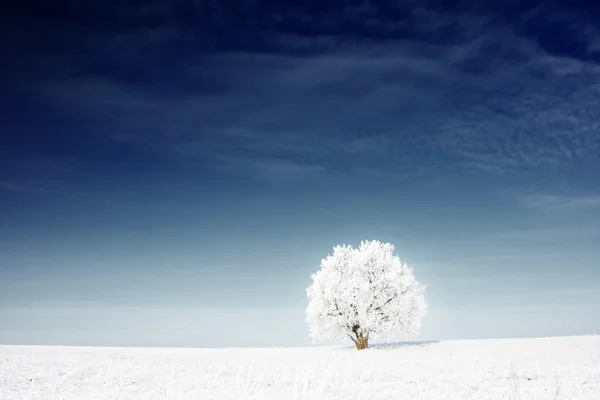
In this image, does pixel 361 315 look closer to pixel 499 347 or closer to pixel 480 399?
pixel 499 347

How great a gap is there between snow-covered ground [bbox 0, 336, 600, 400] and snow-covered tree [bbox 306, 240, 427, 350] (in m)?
9.84

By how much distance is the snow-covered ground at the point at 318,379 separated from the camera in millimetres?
25500

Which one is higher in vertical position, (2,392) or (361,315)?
(361,315)

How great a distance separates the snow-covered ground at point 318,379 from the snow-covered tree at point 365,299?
9838 millimetres

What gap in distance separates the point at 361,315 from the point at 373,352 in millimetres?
4222

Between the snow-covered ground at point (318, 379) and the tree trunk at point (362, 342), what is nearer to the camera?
the snow-covered ground at point (318, 379)

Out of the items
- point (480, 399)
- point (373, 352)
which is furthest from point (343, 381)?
point (373, 352)

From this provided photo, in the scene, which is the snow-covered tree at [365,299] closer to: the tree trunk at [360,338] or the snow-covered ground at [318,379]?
the tree trunk at [360,338]

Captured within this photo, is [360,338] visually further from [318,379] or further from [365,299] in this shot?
[318,379]

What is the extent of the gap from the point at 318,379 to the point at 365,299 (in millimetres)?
25751

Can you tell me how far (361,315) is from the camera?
54.3 metres

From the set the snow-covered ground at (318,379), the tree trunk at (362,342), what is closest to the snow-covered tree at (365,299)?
the tree trunk at (362,342)

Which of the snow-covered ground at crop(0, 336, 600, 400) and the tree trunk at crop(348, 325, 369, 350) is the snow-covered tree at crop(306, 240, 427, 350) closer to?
the tree trunk at crop(348, 325, 369, 350)

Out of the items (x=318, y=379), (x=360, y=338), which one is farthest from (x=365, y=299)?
(x=318, y=379)
